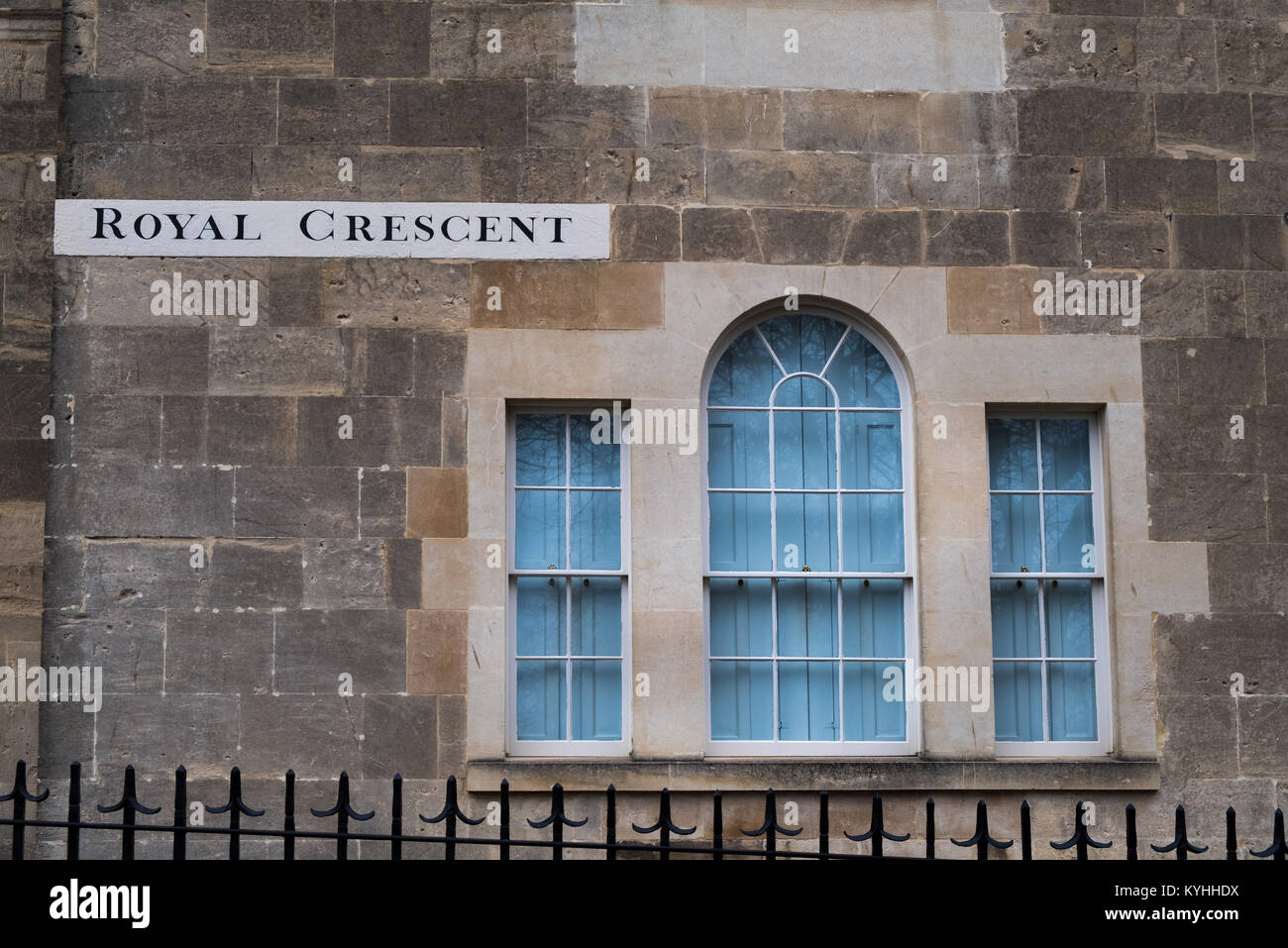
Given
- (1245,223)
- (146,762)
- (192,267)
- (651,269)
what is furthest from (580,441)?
(1245,223)

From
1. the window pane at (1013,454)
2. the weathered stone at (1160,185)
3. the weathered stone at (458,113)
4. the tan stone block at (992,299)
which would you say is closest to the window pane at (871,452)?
the window pane at (1013,454)

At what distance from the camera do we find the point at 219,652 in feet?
30.4

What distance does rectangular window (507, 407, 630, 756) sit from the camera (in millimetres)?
9594

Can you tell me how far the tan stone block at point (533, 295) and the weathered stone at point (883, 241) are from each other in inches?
68.2

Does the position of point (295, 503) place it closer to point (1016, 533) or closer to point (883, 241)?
point (883, 241)

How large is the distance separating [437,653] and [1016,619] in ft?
12.1

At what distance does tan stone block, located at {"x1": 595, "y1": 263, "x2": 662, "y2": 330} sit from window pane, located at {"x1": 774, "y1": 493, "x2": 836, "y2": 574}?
4.71ft

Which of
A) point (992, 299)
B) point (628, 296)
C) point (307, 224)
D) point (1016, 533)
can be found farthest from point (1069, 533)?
point (307, 224)

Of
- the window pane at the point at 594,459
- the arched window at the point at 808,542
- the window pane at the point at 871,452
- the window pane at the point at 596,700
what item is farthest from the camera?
the window pane at the point at 871,452

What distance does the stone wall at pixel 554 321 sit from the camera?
930cm

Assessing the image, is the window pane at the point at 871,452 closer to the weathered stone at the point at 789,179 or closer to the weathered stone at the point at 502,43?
the weathered stone at the point at 789,179

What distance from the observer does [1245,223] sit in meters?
10.1

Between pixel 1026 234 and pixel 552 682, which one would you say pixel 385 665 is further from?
pixel 1026 234

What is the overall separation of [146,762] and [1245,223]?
7753mm
